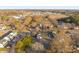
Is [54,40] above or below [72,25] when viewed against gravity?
below

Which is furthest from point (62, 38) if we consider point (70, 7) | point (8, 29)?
point (8, 29)

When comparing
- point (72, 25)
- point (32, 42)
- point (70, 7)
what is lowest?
point (32, 42)
